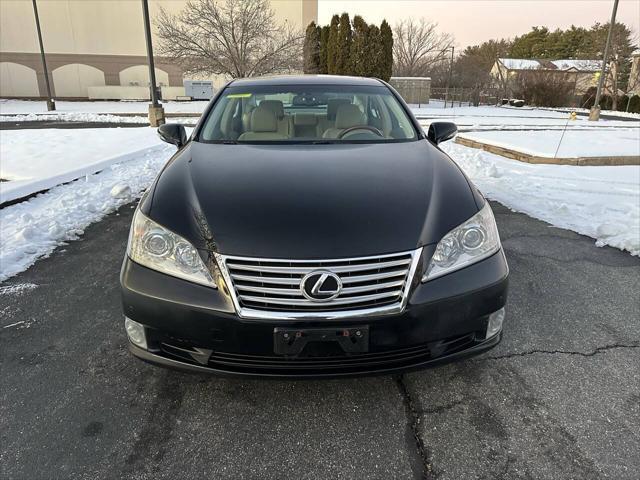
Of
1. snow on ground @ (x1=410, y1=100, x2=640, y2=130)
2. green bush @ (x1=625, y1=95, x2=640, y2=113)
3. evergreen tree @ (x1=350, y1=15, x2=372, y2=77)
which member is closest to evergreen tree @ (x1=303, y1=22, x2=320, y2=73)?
evergreen tree @ (x1=350, y1=15, x2=372, y2=77)

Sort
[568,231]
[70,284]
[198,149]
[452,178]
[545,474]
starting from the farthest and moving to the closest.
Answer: [568,231] → [70,284] → [198,149] → [452,178] → [545,474]

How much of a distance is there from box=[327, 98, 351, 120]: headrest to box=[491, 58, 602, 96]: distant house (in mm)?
33215

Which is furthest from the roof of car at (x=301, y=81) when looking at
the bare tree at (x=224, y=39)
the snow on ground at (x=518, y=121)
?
the bare tree at (x=224, y=39)

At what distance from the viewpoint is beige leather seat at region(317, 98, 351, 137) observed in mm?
3465

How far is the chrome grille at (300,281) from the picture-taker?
1.91 m

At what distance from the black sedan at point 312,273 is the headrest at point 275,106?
1.20 meters

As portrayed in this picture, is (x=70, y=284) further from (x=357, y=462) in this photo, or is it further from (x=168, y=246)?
(x=357, y=462)

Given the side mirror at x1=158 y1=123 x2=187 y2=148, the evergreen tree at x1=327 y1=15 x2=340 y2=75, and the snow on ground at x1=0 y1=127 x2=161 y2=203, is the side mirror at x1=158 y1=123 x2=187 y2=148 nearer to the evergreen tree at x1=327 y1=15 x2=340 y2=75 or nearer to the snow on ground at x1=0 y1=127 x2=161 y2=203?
the snow on ground at x1=0 y1=127 x2=161 y2=203

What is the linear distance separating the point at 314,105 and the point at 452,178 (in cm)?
161

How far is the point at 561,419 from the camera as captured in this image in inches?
86.2

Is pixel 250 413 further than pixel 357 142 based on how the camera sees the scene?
No

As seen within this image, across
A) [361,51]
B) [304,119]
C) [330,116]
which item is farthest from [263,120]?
[361,51]

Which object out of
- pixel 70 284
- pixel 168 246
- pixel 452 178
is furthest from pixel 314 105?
pixel 70 284

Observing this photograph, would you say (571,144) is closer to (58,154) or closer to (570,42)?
(58,154)
